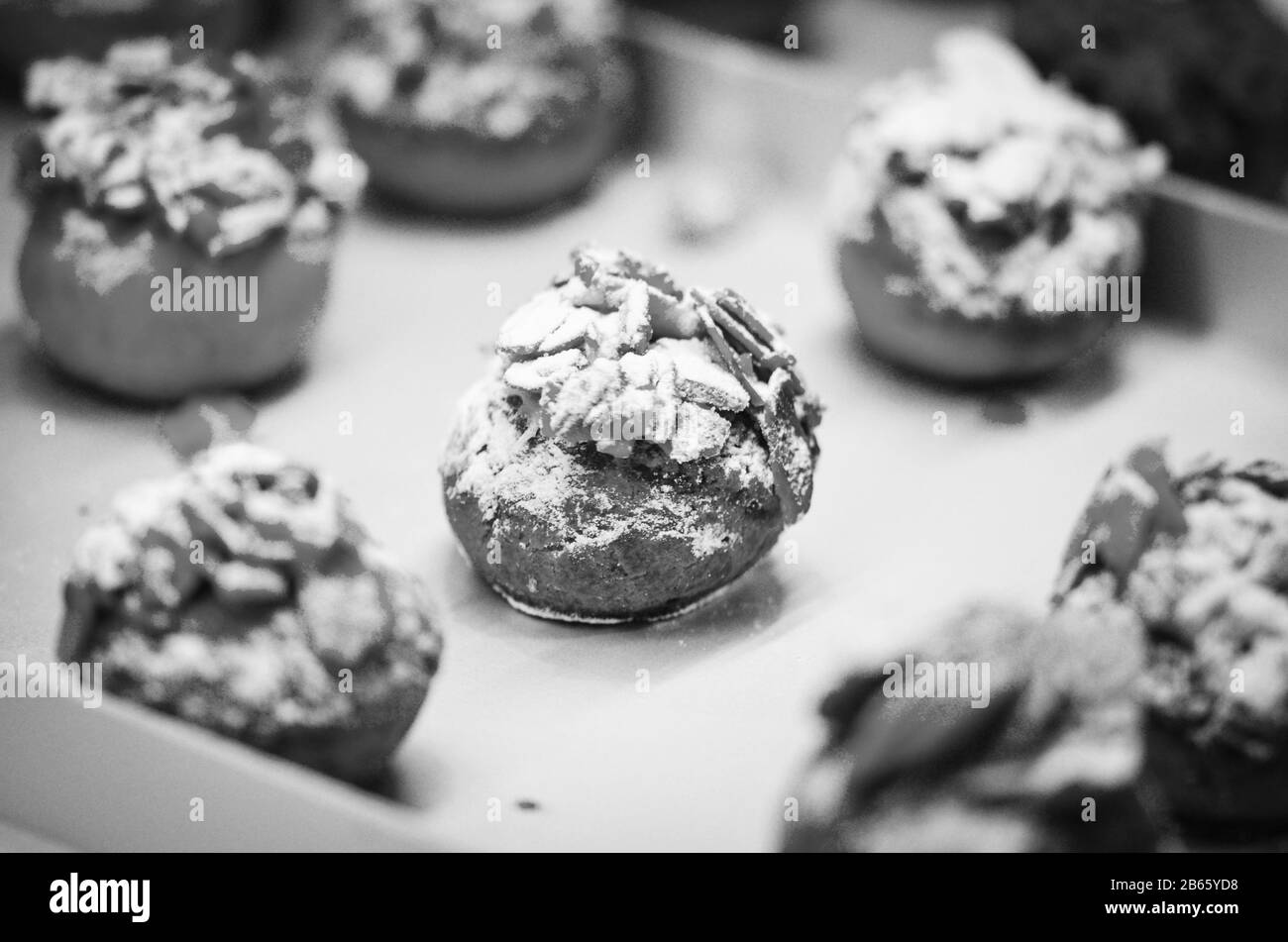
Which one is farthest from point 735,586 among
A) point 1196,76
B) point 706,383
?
point 1196,76

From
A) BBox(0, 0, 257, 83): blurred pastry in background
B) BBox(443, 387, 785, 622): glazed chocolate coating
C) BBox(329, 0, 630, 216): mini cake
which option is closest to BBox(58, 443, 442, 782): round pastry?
BBox(443, 387, 785, 622): glazed chocolate coating

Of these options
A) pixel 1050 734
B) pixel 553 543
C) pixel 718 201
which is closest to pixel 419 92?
pixel 718 201

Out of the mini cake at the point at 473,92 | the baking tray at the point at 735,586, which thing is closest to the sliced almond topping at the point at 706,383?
the baking tray at the point at 735,586

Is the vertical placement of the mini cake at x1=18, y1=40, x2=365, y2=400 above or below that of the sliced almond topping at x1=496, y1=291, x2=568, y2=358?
below

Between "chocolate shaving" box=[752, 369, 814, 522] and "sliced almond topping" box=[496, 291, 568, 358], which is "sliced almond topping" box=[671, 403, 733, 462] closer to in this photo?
"chocolate shaving" box=[752, 369, 814, 522]

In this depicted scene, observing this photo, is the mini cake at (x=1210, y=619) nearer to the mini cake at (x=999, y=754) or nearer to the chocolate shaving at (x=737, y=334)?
the mini cake at (x=999, y=754)

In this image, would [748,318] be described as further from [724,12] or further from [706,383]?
[724,12]
